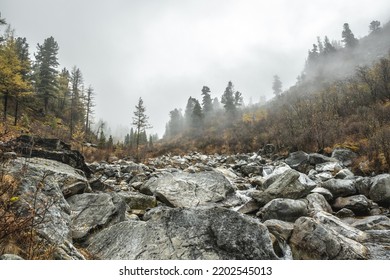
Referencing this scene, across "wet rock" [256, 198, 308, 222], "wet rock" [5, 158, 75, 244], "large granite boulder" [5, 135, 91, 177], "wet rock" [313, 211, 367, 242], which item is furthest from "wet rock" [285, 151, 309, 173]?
"wet rock" [5, 158, 75, 244]

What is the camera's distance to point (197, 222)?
3975 mm

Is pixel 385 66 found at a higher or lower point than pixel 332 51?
lower

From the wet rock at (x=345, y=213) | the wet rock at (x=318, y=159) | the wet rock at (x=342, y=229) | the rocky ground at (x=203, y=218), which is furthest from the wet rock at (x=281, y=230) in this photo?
the wet rock at (x=318, y=159)

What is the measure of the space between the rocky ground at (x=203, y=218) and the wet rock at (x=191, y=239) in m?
0.02

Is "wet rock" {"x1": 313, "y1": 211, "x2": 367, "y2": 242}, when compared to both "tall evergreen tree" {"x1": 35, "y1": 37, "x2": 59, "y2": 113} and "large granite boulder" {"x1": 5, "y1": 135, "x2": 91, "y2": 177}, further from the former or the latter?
"tall evergreen tree" {"x1": 35, "y1": 37, "x2": 59, "y2": 113}

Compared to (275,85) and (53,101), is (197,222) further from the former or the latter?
(275,85)

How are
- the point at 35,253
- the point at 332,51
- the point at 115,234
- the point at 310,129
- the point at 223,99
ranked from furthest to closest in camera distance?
the point at 332,51 < the point at 223,99 < the point at 310,129 < the point at 115,234 < the point at 35,253

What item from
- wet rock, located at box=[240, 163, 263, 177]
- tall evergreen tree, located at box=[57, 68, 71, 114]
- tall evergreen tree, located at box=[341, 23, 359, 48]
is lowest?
wet rock, located at box=[240, 163, 263, 177]

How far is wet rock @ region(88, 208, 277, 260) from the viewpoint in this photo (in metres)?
3.59

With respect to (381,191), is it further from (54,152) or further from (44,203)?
(54,152)

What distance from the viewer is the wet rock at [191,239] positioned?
141 inches

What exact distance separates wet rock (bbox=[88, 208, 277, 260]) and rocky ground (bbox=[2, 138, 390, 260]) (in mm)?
15
